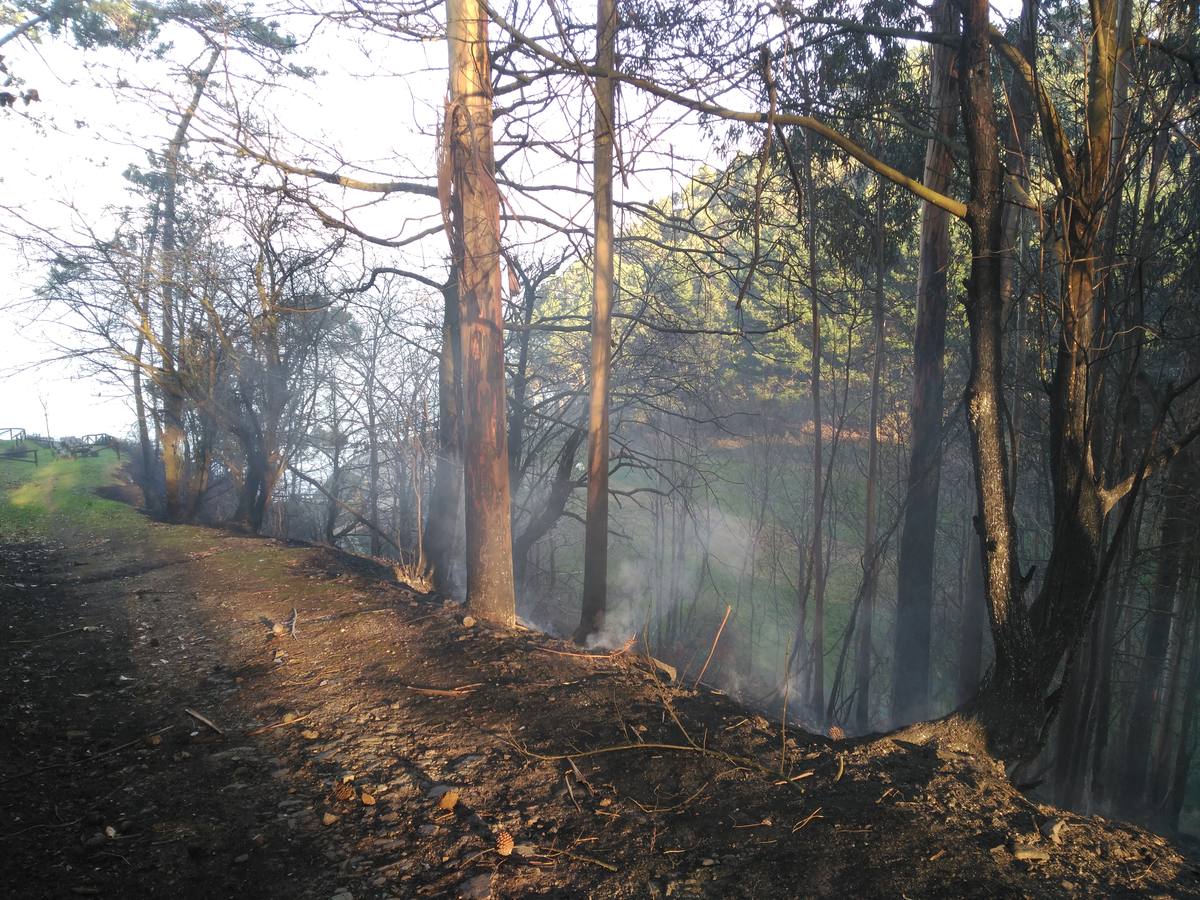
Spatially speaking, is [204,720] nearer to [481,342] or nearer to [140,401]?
[481,342]

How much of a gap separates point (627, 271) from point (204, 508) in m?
13.7

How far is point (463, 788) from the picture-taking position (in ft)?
11.5

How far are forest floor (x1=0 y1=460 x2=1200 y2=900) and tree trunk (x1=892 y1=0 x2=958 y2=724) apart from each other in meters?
7.75

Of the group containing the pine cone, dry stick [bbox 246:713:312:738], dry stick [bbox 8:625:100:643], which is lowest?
dry stick [bbox 8:625:100:643]

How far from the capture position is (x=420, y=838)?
3.09 meters

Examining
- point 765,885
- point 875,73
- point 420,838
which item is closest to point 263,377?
point 875,73

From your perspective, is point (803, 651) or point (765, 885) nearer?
point (765, 885)


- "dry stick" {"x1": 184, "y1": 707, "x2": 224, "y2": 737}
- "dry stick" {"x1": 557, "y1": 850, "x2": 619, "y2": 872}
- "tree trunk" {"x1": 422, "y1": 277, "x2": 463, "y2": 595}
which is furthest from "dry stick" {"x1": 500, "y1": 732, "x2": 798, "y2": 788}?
"tree trunk" {"x1": 422, "y1": 277, "x2": 463, "y2": 595}

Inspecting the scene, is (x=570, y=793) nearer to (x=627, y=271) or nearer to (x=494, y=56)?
(x=494, y=56)

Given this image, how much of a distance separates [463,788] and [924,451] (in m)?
10.2

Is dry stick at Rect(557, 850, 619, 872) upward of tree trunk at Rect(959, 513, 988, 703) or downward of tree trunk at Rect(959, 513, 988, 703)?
upward

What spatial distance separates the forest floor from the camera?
276 centimetres

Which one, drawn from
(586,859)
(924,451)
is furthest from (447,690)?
(924,451)

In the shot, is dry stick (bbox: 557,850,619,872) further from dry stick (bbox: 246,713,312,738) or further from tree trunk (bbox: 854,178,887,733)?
tree trunk (bbox: 854,178,887,733)
